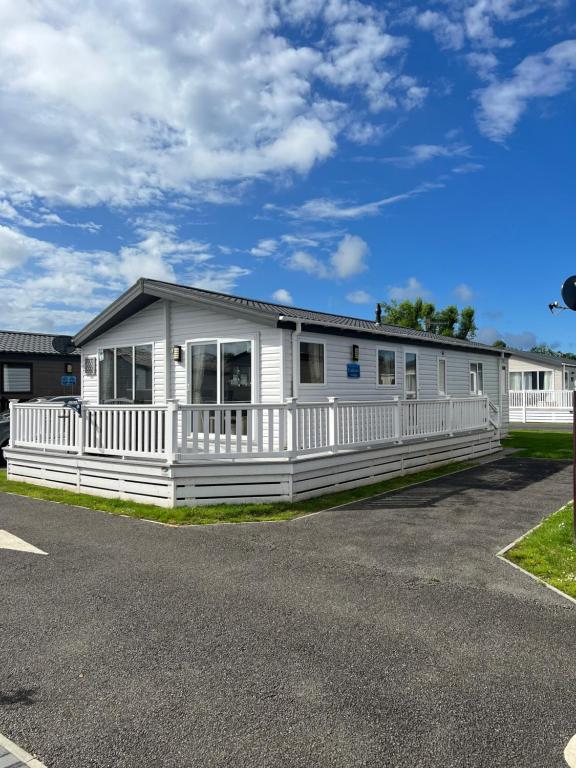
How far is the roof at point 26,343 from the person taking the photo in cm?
2358

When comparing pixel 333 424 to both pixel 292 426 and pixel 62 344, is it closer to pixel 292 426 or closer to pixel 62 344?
pixel 292 426

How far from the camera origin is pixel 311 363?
1067cm

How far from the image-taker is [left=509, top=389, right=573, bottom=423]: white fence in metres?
27.8

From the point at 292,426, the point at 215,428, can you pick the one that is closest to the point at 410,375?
the point at 292,426

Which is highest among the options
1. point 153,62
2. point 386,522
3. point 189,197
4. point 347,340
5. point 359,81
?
point 359,81

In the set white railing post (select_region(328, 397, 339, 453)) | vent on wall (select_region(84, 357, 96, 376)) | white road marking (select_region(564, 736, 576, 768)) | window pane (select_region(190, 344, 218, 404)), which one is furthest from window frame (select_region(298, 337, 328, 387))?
white road marking (select_region(564, 736, 576, 768))

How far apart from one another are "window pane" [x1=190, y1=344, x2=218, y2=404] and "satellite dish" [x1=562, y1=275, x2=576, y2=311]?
21.9ft

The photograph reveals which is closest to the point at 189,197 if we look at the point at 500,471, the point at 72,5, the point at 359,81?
the point at 359,81

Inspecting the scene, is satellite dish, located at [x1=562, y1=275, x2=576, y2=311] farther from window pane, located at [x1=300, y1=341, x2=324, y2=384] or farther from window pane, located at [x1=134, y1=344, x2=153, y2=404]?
window pane, located at [x1=134, y1=344, x2=153, y2=404]

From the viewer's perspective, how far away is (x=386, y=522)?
23.0ft

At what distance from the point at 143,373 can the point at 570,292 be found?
360 inches

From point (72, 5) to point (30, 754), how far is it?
9.97 m

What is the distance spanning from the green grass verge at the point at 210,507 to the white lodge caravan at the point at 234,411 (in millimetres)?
205

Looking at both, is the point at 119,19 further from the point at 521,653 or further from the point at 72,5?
the point at 521,653
